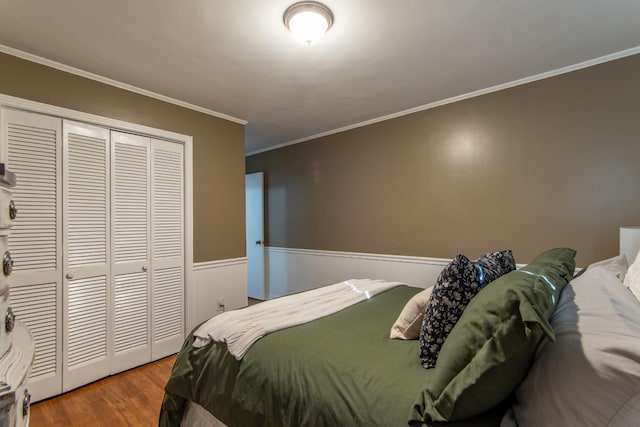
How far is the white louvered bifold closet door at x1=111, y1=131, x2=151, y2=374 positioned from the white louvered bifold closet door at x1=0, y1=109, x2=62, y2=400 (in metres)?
0.37

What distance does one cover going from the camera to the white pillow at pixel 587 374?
0.64 m

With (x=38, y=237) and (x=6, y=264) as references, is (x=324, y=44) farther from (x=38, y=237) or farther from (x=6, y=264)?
(x=38, y=237)

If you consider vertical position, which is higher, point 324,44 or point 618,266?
point 324,44

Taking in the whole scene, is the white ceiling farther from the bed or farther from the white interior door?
the white interior door

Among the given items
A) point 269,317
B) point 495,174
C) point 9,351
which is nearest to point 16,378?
point 9,351

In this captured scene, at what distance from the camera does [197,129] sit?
317cm

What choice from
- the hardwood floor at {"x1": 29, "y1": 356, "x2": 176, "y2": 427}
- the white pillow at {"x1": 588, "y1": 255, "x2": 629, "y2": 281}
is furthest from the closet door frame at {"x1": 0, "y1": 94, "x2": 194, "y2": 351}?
the white pillow at {"x1": 588, "y1": 255, "x2": 629, "y2": 281}

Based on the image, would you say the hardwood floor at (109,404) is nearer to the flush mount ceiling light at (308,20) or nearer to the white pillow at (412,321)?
the white pillow at (412,321)

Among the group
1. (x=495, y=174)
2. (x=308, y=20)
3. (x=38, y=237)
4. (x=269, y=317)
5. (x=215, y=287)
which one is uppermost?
(x=308, y=20)

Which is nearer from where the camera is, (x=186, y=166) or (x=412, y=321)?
(x=412, y=321)

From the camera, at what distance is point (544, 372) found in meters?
0.79

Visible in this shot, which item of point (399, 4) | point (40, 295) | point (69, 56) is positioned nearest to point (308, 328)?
point (399, 4)

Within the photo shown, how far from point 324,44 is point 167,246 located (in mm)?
2239

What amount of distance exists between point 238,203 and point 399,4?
2.52m
